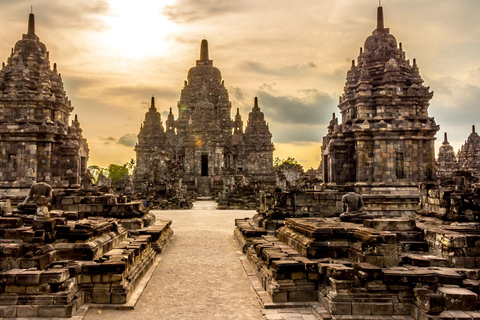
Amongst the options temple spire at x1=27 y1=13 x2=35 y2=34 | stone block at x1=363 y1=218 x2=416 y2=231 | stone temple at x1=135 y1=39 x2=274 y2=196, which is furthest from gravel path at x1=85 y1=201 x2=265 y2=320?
stone temple at x1=135 y1=39 x2=274 y2=196

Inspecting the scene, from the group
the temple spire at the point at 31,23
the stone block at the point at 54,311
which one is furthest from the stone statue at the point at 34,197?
the temple spire at the point at 31,23

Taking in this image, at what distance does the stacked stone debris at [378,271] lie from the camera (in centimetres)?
580

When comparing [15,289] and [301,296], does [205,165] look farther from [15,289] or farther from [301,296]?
[15,289]

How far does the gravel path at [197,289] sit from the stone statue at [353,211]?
2453mm

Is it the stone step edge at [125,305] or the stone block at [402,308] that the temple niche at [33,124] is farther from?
the stone block at [402,308]

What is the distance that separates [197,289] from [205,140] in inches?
1309

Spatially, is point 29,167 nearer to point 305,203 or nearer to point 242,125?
point 305,203

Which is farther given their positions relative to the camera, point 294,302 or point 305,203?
point 305,203

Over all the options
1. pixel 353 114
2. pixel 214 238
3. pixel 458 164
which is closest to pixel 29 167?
pixel 214 238

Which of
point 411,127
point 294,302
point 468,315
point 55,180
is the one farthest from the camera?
point 55,180

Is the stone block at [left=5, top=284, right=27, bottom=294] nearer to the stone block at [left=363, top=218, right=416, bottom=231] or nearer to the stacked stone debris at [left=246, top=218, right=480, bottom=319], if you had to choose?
the stacked stone debris at [left=246, top=218, right=480, bottom=319]

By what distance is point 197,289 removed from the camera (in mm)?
7688

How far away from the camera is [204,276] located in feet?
28.5

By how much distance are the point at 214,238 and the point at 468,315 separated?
365 inches
